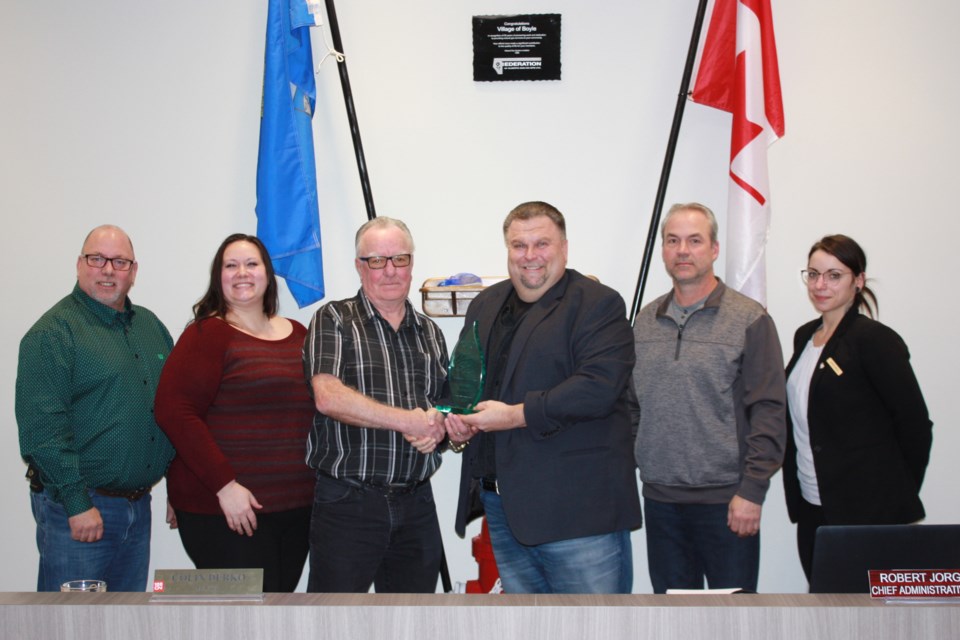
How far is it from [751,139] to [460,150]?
1124mm

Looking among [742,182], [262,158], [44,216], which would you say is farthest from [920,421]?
[44,216]

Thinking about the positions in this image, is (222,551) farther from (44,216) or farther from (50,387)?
(44,216)

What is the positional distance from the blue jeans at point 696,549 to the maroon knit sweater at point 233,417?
1.08 meters

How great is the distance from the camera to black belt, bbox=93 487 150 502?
7.72 feet

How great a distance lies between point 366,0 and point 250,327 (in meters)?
1.55

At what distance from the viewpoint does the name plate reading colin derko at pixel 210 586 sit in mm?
1306

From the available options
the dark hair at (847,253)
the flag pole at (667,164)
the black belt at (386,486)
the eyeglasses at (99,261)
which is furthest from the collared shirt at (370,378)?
the dark hair at (847,253)

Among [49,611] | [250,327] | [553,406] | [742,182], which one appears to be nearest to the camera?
[49,611]

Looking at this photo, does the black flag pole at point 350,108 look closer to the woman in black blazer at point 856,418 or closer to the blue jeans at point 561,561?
the blue jeans at point 561,561

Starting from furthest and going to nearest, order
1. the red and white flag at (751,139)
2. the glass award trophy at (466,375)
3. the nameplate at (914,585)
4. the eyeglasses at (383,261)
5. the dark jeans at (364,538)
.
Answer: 1. the red and white flag at (751,139)
2. the eyeglasses at (383,261)
3. the dark jeans at (364,538)
4. the glass award trophy at (466,375)
5. the nameplate at (914,585)

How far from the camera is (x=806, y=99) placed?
3041 mm

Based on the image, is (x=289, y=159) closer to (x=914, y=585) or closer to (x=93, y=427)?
(x=93, y=427)

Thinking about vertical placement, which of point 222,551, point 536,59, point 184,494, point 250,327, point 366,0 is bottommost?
point 222,551

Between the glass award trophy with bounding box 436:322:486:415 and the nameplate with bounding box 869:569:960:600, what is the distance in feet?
3.21
